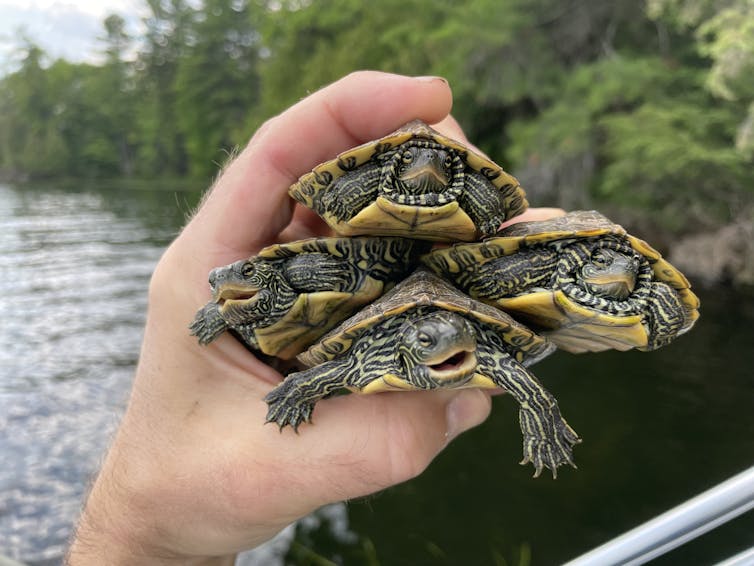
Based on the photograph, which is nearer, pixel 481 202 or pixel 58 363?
pixel 481 202

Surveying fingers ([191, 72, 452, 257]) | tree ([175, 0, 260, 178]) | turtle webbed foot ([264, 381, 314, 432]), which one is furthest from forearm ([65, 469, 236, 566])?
tree ([175, 0, 260, 178])

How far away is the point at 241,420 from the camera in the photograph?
1.38m

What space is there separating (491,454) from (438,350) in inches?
125

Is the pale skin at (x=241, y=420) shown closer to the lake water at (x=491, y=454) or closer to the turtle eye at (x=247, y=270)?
the turtle eye at (x=247, y=270)

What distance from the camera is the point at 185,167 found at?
3180cm

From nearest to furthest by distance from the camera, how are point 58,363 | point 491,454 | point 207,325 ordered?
1. point 207,325
2. point 491,454
3. point 58,363

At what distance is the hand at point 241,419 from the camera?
1.27 meters

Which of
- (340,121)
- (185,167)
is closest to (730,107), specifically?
(340,121)

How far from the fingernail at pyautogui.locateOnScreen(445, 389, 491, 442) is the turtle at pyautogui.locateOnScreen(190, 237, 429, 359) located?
371mm

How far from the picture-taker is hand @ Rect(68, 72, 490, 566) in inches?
49.9

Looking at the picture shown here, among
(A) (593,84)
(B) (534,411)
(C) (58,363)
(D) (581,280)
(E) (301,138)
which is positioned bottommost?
(C) (58,363)

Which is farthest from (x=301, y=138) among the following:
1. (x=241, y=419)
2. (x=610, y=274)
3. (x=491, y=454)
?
(x=491, y=454)

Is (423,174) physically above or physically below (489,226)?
above

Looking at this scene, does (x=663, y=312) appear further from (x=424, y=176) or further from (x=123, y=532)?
(x=123, y=532)
